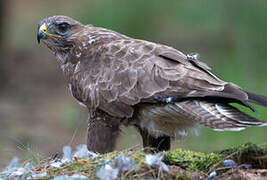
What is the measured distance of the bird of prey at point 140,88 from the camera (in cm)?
447

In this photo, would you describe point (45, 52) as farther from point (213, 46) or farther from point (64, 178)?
point (64, 178)

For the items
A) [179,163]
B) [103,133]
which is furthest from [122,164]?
[103,133]

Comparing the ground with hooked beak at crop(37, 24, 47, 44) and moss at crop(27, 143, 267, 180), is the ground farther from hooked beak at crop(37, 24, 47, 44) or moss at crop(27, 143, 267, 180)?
Result: hooked beak at crop(37, 24, 47, 44)

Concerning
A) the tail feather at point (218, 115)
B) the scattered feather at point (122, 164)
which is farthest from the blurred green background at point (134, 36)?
the scattered feather at point (122, 164)

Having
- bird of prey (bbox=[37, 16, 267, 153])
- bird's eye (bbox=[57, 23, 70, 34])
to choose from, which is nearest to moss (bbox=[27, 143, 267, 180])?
bird of prey (bbox=[37, 16, 267, 153])

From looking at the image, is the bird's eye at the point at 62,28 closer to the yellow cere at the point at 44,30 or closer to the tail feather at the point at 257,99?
the yellow cere at the point at 44,30

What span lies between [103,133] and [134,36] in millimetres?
7629

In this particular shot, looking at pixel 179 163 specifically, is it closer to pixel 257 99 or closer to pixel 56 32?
pixel 257 99

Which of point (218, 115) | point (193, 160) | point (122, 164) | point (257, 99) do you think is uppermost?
point (257, 99)

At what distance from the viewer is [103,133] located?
5305 mm

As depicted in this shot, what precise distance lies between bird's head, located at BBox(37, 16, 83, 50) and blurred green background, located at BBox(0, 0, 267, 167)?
261cm

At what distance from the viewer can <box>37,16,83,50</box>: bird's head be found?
589 centimetres

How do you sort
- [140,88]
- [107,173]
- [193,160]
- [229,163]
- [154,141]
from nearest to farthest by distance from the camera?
[107,173] → [229,163] → [193,160] → [140,88] → [154,141]

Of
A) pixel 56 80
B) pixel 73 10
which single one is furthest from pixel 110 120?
pixel 73 10
